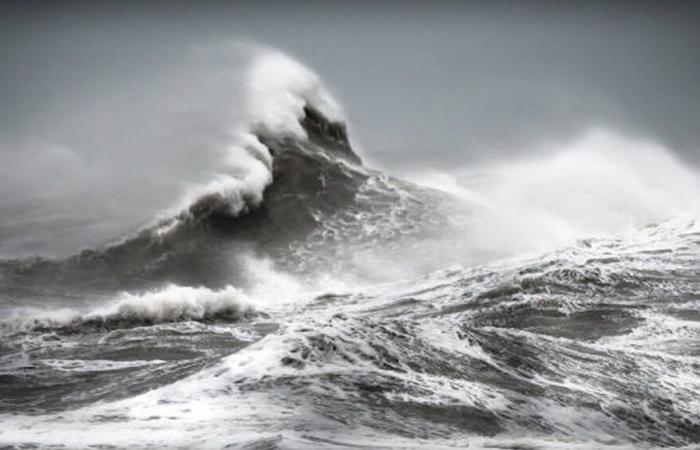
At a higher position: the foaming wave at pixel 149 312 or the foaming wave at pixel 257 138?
the foaming wave at pixel 257 138

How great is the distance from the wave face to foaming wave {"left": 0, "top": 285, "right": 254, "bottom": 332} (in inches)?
1.8

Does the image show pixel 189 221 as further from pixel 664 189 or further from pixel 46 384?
pixel 664 189

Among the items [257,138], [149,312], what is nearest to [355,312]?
[149,312]

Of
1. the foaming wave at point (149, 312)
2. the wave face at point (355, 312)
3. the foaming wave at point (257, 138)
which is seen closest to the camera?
the wave face at point (355, 312)

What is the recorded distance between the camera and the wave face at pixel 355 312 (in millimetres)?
7707

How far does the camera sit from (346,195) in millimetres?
24172

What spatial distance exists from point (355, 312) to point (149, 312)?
359 centimetres

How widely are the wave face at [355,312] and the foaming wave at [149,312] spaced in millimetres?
47

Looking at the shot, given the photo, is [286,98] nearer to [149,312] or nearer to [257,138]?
[257,138]

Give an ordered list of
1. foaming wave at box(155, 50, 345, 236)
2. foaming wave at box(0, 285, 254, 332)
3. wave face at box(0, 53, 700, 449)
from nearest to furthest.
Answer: wave face at box(0, 53, 700, 449)
foaming wave at box(0, 285, 254, 332)
foaming wave at box(155, 50, 345, 236)

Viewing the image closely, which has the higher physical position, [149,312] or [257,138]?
[257,138]

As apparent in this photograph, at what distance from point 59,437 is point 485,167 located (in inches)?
1196

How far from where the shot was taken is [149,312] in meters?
14.3

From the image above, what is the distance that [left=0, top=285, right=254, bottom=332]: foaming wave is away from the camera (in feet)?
43.8
